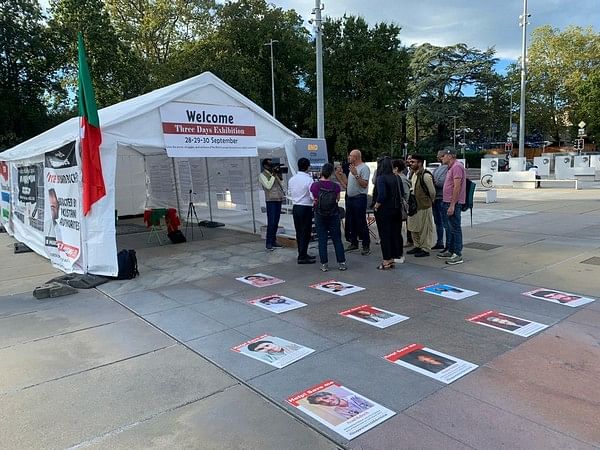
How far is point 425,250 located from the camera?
793 cm

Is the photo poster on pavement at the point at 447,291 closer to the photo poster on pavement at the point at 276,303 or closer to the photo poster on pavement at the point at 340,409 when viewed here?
the photo poster on pavement at the point at 276,303

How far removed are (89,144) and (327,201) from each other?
362cm

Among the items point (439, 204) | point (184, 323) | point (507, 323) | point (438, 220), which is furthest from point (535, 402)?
point (438, 220)

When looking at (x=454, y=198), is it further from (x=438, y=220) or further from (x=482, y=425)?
(x=482, y=425)

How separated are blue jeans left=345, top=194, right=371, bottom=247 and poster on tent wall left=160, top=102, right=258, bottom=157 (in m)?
2.18

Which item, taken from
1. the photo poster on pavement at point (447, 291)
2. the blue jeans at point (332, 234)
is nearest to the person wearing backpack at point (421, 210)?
the blue jeans at point (332, 234)

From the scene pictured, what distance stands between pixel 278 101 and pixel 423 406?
37.0m

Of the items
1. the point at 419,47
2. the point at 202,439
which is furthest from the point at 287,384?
the point at 419,47

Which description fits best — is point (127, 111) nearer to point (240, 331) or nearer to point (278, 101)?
point (240, 331)

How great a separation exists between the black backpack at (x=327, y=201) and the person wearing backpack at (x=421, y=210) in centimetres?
165

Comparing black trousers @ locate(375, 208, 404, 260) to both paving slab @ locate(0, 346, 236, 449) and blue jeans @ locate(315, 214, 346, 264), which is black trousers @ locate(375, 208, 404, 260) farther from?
paving slab @ locate(0, 346, 236, 449)

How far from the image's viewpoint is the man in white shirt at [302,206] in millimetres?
7484

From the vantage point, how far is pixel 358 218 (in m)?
8.30

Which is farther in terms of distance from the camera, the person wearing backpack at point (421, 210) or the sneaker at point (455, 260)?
the person wearing backpack at point (421, 210)
